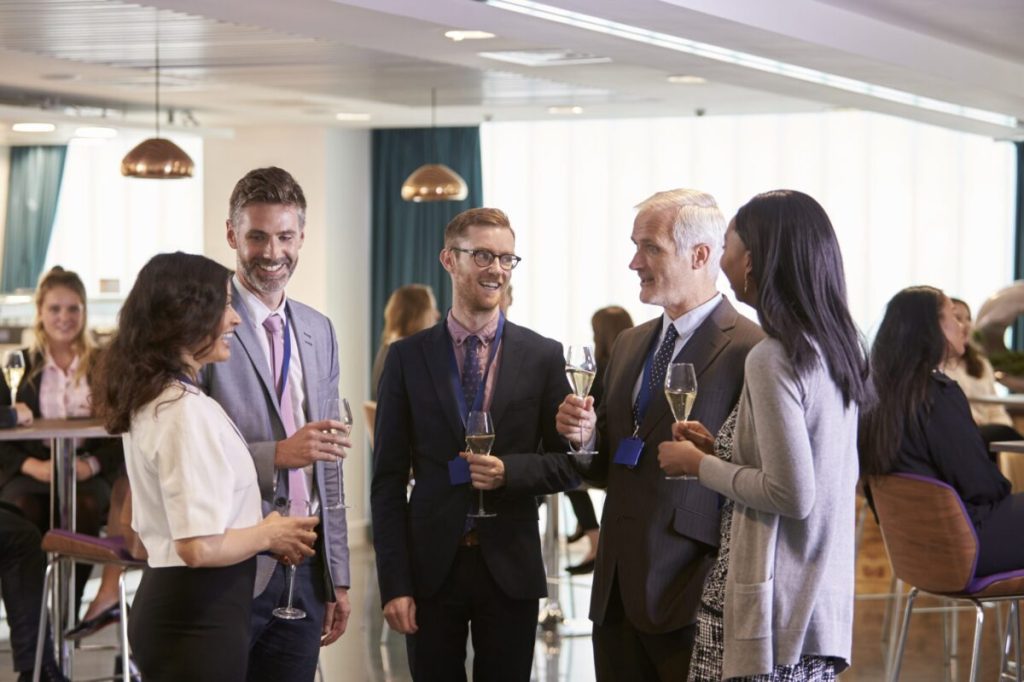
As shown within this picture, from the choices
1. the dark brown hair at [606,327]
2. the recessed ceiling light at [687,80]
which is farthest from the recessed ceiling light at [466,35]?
the recessed ceiling light at [687,80]

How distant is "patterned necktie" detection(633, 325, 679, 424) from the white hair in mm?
167

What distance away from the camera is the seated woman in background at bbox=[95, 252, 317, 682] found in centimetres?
265

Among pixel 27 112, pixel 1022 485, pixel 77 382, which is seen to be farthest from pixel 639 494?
pixel 27 112

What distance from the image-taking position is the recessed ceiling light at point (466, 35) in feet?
20.7

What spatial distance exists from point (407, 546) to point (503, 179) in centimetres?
881

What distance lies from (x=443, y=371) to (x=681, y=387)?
0.65m

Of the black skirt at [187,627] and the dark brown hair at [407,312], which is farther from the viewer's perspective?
the dark brown hair at [407,312]

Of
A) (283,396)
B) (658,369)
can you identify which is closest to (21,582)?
(283,396)

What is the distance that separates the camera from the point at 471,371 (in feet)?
11.0

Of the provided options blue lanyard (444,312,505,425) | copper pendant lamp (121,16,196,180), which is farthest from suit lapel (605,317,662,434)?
copper pendant lamp (121,16,196,180)

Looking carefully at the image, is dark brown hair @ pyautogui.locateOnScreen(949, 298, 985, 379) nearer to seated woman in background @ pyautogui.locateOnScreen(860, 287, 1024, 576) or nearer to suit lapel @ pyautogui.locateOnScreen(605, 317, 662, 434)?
seated woman in background @ pyautogui.locateOnScreen(860, 287, 1024, 576)

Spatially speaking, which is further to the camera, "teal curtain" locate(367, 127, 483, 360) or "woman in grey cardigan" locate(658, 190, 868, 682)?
"teal curtain" locate(367, 127, 483, 360)

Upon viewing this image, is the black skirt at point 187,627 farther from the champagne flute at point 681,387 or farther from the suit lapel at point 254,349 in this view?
the champagne flute at point 681,387

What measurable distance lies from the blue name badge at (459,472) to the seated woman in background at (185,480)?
473 mm
